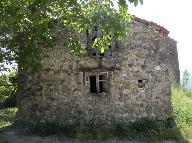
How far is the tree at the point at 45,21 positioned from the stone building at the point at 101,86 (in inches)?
98.3

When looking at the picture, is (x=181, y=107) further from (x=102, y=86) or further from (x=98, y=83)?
(x=98, y=83)

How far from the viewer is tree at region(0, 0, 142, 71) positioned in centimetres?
1005

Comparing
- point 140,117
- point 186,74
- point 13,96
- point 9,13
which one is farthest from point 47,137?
point 186,74

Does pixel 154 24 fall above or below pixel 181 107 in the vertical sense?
above

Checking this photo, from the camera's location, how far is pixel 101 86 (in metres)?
A: 17.9

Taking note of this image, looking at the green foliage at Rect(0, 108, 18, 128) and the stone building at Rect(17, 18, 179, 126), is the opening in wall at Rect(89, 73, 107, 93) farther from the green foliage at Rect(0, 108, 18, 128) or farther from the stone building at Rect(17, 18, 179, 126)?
the green foliage at Rect(0, 108, 18, 128)

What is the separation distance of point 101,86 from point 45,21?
5.42 meters

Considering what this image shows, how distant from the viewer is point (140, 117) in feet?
58.0

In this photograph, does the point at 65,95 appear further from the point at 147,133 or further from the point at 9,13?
the point at 9,13

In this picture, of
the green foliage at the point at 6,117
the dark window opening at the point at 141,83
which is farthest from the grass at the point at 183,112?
the green foliage at the point at 6,117

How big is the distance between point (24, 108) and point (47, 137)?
2.26 metres

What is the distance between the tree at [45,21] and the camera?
33.0 ft

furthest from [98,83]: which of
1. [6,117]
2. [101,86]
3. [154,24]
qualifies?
[6,117]

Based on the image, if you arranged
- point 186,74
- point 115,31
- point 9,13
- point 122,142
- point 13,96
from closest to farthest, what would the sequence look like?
point 9,13 < point 115,31 < point 122,142 < point 13,96 < point 186,74
